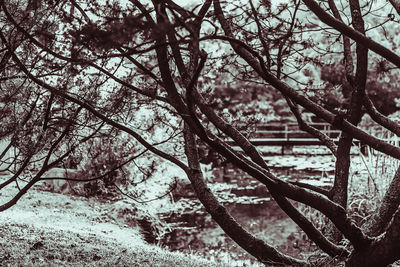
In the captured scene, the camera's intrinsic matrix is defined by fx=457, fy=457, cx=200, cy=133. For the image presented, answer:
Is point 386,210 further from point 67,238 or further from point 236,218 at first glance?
point 236,218

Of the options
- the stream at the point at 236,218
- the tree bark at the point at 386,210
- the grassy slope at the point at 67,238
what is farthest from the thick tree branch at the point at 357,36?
the stream at the point at 236,218

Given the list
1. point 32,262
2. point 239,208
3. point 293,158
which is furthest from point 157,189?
point 293,158

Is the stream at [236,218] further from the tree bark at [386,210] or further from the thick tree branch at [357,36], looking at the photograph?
the thick tree branch at [357,36]

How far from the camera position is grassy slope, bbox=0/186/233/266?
3662 millimetres

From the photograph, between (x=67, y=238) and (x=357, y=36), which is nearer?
(x=357, y=36)

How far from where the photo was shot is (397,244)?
282 cm

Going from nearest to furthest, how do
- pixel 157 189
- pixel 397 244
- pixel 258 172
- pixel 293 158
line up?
pixel 397 244 < pixel 258 172 < pixel 157 189 < pixel 293 158

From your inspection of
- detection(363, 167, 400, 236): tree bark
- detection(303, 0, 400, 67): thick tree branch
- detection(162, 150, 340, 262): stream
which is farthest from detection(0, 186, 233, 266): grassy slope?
detection(303, 0, 400, 67): thick tree branch

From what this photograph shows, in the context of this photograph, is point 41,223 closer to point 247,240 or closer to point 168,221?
point 168,221

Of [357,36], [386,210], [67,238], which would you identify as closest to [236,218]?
[67,238]

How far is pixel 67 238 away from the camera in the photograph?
4.75 m

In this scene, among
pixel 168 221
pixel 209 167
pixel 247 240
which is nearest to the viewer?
pixel 247 240

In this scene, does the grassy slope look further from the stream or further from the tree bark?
the tree bark

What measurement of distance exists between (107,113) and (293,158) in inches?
534
